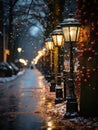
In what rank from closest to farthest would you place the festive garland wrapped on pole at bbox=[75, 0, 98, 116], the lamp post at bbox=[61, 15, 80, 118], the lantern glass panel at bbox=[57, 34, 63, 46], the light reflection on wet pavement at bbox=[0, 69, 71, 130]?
the light reflection on wet pavement at bbox=[0, 69, 71, 130] → the festive garland wrapped on pole at bbox=[75, 0, 98, 116] → the lamp post at bbox=[61, 15, 80, 118] → the lantern glass panel at bbox=[57, 34, 63, 46]

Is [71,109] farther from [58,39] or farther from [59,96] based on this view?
[58,39]

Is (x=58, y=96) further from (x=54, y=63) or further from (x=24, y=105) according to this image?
(x=54, y=63)

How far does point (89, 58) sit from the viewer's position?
14195 mm

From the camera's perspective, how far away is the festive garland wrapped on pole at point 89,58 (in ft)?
46.1

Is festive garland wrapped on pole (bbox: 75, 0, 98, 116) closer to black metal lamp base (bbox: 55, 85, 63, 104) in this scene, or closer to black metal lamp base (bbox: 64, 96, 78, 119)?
black metal lamp base (bbox: 64, 96, 78, 119)

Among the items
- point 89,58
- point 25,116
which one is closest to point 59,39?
point 25,116

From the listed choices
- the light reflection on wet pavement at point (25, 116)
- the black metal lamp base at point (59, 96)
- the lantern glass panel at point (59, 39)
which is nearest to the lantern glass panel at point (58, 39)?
the lantern glass panel at point (59, 39)

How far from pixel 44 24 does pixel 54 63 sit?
13905 millimetres

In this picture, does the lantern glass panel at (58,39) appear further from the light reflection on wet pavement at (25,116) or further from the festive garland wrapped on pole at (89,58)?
the festive garland wrapped on pole at (89,58)

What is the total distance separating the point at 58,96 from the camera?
20000 millimetres

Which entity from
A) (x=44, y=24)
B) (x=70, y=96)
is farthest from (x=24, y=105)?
(x=44, y=24)

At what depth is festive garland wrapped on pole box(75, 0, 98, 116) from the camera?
46.1ft

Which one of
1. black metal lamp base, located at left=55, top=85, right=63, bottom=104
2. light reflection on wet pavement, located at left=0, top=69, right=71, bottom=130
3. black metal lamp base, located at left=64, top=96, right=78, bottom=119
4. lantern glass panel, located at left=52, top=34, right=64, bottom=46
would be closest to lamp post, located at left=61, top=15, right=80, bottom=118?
black metal lamp base, located at left=64, top=96, right=78, bottom=119

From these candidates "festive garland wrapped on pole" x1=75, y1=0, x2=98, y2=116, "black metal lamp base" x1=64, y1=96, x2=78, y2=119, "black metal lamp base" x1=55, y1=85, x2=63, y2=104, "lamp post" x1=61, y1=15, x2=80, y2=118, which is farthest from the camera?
"black metal lamp base" x1=55, y1=85, x2=63, y2=104
